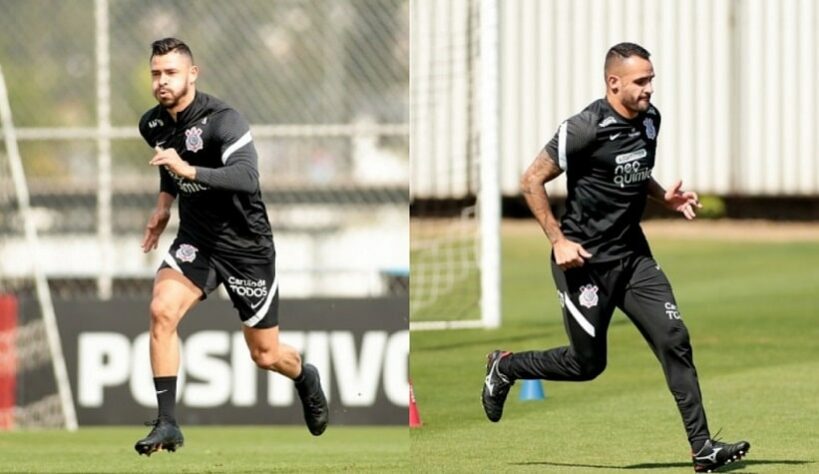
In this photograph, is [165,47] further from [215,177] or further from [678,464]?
[678,464]

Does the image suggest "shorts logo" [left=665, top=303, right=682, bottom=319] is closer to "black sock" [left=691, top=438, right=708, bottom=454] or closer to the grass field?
"black sock" [left=691, top=438, right=708, bottom=454]

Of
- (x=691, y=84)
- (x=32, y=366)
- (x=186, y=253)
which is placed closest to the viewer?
(x=186, y=253)

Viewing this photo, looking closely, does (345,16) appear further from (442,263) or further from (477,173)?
(442,263)

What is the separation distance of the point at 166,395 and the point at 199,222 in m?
0.91

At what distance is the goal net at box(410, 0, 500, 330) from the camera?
49.4ft

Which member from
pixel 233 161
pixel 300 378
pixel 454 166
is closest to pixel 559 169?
pixel 233 161

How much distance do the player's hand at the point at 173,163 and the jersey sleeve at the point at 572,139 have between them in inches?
64.4

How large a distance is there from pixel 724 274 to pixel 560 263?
1140cm

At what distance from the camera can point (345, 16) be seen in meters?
15.6

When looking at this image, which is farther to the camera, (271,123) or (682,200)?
(271,123)

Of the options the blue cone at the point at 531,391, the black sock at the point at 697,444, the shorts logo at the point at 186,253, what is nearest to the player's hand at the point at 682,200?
the black sock at the point at 697,444

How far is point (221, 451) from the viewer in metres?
10.7

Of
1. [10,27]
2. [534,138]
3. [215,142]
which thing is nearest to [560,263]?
[215,142]

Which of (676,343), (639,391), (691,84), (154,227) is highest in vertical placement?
(154,227)
